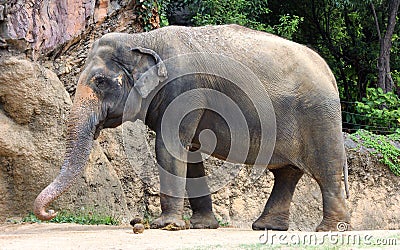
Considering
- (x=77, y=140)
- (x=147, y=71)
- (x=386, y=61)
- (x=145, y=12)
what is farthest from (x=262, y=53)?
(x=386, y=61)

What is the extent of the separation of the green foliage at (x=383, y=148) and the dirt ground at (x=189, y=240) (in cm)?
491

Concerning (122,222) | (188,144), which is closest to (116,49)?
(188,144)

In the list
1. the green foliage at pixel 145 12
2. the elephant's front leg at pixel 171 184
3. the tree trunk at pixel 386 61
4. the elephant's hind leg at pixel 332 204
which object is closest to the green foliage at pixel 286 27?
the tree trunk at pixel 386 61

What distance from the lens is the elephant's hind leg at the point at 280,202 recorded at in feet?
31.1

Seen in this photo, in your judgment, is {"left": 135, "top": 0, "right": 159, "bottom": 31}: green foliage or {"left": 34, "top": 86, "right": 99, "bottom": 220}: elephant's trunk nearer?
{"left": 34, "top": 86, "right": 99, "bottom": 220}: elephant's trunk

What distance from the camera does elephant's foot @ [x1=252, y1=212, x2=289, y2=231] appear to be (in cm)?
943

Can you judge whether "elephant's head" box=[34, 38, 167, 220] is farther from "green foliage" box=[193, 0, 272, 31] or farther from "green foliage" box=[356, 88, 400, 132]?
"green foliage" box=[356, 88, 400, 132]

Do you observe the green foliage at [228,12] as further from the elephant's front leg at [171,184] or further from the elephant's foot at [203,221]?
the elephant's front leg at [171,184]

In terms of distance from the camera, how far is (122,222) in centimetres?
1037

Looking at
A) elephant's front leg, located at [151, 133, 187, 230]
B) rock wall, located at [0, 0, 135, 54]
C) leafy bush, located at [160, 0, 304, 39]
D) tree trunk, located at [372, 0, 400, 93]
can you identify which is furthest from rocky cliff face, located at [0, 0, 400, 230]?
tree trunk, located at [372, 0, 400, 93]

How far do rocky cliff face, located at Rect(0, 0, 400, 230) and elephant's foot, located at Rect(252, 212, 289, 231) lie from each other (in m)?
2.02

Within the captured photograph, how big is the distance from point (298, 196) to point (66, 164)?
16.6ft

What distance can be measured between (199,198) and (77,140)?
1.86m

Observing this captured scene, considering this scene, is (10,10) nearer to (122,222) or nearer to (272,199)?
(122,222)
